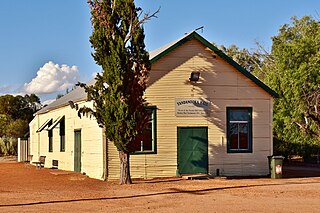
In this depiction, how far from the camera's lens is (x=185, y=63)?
954 inches

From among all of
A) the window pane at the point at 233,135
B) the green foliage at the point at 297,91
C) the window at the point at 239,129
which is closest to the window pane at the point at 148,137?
the window at the point at 239,129

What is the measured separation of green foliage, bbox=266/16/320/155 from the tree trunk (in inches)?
545

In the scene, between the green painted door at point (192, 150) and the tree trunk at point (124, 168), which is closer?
the tree trunk at point (124, 168)

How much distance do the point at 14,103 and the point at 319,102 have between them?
1355 inches

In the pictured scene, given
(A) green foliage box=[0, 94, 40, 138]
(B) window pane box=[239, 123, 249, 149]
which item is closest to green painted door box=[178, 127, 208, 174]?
(B) window pane box=[239, 123, 249, 149]

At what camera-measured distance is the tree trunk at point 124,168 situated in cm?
2102

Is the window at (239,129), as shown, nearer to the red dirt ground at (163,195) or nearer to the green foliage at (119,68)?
the red dirt ground at (163,195)

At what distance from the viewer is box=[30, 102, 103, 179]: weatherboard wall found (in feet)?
78.0

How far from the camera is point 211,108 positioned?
2439 cm

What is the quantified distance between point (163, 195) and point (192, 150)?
6710mm

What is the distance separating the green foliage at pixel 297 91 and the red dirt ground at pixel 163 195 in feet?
30.4

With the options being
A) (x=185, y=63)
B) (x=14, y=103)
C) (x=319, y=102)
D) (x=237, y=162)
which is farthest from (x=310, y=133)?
(x=14, y=103)

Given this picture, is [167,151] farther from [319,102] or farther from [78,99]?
[319,102]

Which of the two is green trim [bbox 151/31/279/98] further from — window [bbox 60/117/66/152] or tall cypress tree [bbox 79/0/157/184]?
window [bbox 60/117/66/152]
